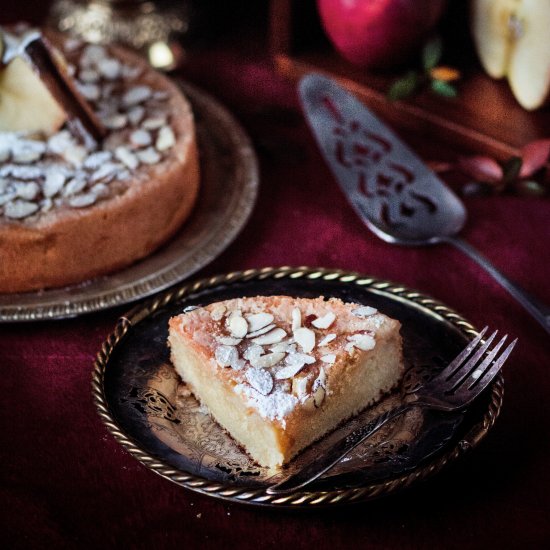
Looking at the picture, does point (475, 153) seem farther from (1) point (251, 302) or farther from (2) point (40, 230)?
(2) point (40, 230)

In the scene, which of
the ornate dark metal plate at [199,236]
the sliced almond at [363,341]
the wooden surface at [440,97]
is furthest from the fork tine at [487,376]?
the wooden surface at [440,97]

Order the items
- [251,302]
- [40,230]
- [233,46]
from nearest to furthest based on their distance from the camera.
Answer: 1. [251,302]
2. [40,230]
3. [233,46]

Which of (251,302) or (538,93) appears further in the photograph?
(538,93)

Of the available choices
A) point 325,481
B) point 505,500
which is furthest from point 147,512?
point 505,500

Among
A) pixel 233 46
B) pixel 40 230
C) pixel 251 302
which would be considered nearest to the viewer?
pixel 251 302

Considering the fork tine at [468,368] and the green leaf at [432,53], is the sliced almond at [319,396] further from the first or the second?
the green leaf at [432,53]

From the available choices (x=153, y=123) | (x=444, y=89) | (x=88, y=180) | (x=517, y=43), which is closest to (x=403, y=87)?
(x=444, y=89)
